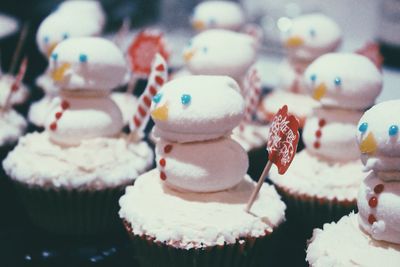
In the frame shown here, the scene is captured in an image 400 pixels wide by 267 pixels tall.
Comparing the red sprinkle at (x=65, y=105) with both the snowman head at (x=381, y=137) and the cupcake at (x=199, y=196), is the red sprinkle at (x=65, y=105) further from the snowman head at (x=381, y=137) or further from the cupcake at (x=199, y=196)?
the snowman head at (x=381, y=137)

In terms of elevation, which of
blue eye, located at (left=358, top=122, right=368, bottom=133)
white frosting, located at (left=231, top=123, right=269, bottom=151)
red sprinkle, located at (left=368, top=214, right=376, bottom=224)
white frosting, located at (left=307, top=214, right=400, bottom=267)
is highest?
blue eye, located at (left=358, top=122, right=368, bottom=133)

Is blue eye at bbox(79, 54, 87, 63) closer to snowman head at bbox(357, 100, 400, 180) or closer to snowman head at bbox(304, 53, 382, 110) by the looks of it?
snowman head at bbox(304, 53, 382, 110)

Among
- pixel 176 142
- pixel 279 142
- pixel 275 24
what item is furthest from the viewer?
pixel 275 24

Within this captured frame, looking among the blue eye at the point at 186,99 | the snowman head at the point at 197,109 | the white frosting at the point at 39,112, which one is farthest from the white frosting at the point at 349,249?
the white frosting at the point at 39,112

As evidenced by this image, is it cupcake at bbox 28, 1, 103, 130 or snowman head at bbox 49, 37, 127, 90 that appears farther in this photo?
cupcake at bbox 28, 1, 103, 130

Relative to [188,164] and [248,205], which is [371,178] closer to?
[248,205]

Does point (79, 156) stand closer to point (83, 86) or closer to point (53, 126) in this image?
point (53, 126)

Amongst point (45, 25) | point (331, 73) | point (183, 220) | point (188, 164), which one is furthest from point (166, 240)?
point (45, 25)

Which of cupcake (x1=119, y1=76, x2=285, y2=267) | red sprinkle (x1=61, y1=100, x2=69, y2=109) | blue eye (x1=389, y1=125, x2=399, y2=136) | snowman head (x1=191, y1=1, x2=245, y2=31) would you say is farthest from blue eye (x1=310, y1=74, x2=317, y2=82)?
snowman head (x1=191, y1=1, x2=245, y2=31)
